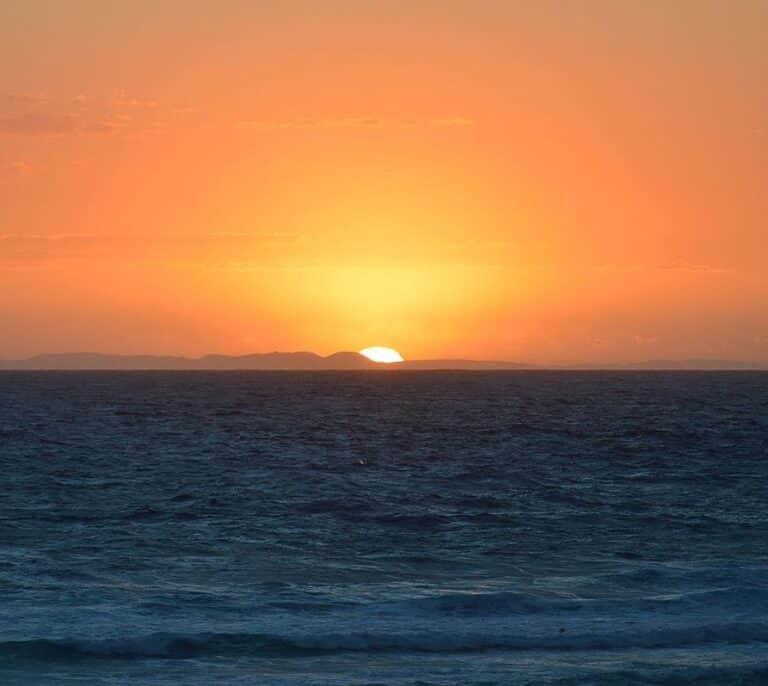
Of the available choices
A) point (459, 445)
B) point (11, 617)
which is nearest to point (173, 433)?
point (459, 445)

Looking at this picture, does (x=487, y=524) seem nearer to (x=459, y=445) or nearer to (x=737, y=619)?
(x=737, y=619)

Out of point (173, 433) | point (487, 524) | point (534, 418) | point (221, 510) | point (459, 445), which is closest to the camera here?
point (487, 524)

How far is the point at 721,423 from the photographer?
81000mm

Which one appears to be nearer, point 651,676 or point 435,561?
point 651,676

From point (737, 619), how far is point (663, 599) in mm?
1766

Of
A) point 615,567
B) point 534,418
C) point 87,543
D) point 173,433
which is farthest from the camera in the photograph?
point 534,418

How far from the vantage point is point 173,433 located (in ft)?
244

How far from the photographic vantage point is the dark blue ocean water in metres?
20.5

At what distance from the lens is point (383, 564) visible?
28938 millimetres

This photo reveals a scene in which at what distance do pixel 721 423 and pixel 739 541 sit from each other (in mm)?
50441

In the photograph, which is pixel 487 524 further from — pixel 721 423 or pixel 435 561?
pixel 721 423

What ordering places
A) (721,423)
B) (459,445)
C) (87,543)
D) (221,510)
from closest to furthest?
(87,543), (221,510), (459,445), (721,423)

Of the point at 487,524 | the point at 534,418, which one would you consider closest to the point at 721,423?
the point at 534,418

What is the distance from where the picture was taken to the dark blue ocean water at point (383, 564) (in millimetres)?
20453
